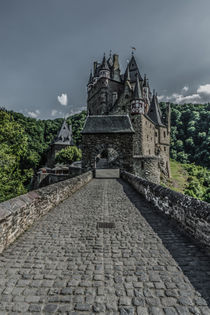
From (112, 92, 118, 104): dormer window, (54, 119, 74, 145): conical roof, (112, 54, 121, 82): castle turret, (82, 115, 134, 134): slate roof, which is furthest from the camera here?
(54, 119, 74, 145): conical roof

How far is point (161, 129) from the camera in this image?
3912 cm

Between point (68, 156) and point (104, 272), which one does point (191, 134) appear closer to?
point (68, 156)

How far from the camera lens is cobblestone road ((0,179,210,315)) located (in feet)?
6.42

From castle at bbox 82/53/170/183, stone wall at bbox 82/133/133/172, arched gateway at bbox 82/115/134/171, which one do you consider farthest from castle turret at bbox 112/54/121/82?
stone wall at bbox 82/133/133/172

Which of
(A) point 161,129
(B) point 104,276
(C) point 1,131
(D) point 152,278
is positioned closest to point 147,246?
(D) point 152,278

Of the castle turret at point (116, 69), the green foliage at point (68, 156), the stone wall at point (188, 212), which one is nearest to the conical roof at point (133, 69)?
the castle turret at point (116, 69)

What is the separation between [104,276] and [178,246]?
1.68 metres

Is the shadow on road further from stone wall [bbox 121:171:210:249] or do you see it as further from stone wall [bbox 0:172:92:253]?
stone wall [bbox 0:172:92:253]

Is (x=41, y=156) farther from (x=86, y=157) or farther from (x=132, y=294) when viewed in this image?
(x=132, y=294)

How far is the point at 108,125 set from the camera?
63.3ft

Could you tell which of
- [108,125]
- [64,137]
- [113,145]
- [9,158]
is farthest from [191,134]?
[9,158]

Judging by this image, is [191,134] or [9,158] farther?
[191,134]

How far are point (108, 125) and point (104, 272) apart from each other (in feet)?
57.4

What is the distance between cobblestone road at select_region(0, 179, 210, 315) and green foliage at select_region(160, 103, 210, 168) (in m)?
62.0
